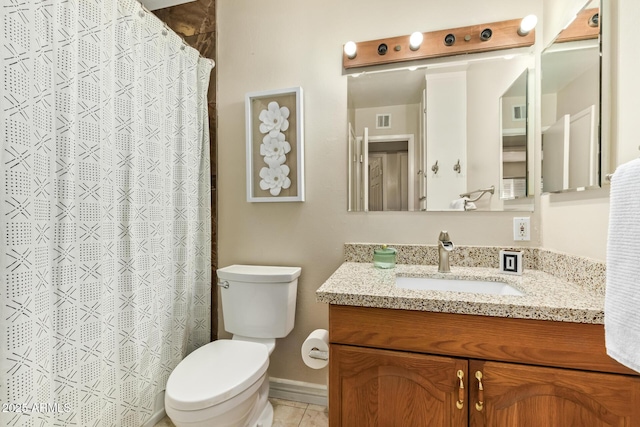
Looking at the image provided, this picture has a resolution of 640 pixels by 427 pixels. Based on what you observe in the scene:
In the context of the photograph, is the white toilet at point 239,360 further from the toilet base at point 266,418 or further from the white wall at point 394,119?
the white wall at point 394,119

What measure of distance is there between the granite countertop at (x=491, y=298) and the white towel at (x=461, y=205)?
35 cm

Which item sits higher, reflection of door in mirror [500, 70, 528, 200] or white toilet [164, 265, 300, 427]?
reflection of door in mirror [500, 70, 528, 200]

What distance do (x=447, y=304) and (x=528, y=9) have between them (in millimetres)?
1478

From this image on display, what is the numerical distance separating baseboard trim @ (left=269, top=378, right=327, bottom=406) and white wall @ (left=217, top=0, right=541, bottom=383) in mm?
36

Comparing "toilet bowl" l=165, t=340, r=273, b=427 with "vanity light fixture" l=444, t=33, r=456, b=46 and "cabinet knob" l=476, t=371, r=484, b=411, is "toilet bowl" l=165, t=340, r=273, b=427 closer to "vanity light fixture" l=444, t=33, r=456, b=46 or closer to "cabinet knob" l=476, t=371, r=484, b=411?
"cabinet knob" l=476, t=371, r=484, b=411

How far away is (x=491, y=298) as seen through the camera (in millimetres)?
861

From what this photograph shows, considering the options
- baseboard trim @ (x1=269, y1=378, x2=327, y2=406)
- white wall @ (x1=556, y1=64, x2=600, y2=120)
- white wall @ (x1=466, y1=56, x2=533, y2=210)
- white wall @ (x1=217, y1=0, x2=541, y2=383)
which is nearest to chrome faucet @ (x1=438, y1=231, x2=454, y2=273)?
white wall @ (x1=217, y1=0, x2=541, y2=383)

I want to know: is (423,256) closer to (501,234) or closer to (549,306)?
(501,234)

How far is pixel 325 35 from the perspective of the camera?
1.58 m

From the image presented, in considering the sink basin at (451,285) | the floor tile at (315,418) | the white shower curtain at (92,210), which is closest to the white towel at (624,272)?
the sink basin at (451,285)

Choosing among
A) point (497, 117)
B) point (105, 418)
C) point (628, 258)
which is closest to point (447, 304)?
point (628, 258)

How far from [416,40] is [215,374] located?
5.98 feet

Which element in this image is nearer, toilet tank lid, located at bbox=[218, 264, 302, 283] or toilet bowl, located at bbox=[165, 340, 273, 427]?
toilet bowl, located at bbox=[165, 340, 273, 427]

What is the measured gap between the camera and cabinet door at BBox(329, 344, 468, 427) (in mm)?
853
